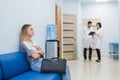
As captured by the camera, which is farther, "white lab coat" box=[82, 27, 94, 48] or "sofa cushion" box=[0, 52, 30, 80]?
"white lab coat" box=[82, 27, 94, 48]

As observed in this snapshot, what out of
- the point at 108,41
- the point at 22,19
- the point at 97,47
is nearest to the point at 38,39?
the point at 22,19

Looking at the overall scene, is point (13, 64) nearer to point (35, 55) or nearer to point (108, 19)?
point (35, 55)

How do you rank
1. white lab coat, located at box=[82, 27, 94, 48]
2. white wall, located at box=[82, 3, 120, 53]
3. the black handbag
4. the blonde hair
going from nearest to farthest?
the black handbag < the blonde hair < white lab coat, located at box=[82, 27, 94, 48] < white wall, located at box=[82, 3, 120, 53]

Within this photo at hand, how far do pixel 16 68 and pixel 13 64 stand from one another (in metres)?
0.15

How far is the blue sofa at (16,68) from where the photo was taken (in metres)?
2.85

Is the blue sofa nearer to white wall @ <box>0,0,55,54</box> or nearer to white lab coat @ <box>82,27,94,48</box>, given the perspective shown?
white wall @ <box>0,0,55,54</box>

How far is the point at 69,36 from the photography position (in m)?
9.82

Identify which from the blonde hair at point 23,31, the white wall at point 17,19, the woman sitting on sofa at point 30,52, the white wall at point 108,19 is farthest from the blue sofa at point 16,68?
the white wall at point 108,19

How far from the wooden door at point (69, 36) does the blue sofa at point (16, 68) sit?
595 centimetres

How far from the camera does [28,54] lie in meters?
3.70

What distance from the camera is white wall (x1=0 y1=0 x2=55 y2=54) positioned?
10.7 ft

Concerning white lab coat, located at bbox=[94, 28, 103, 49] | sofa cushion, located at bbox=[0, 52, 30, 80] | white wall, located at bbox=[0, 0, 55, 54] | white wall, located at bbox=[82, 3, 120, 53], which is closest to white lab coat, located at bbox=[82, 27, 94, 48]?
white lab coat, located at bbox=[94, 28, 103, 49]

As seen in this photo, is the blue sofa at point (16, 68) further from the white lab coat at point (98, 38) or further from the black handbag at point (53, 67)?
the white lab coat at point (98, 38)

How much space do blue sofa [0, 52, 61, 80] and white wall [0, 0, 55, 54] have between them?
21 centimetres
